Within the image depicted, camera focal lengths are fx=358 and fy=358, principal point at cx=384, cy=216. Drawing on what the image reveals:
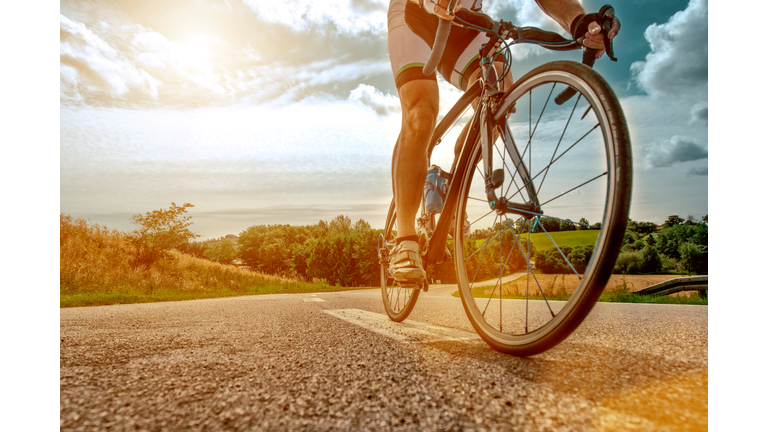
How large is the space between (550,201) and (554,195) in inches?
1.0

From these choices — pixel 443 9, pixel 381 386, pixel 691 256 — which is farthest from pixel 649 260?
pixel 381 386

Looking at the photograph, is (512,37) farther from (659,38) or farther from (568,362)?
(568,362)

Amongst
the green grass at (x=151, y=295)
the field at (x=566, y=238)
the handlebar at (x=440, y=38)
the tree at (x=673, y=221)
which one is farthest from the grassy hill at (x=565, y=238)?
the green grass at (x=151, y=295)

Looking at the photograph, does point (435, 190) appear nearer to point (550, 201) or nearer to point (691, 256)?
point (550, 201)

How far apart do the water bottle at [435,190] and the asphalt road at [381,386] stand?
2.88 feet

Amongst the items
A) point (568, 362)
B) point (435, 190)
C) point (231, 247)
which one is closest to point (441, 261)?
point (435, 190)

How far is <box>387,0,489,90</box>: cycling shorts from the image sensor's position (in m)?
1.85

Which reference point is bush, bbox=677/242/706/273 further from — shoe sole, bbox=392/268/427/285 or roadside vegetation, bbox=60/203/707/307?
shoe sole, bbox=392/268/427/285

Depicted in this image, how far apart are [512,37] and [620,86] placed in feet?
2.30

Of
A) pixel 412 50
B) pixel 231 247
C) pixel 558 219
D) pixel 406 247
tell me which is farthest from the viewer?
pixel 231 247

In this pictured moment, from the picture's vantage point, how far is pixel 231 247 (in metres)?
19.6

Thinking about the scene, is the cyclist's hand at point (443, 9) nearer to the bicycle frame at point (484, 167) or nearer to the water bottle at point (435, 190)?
the bicycle frame at point (484, 167)

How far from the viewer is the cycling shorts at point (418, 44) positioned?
1.85 m

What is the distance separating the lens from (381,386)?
0.79m
